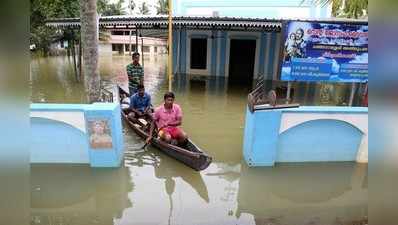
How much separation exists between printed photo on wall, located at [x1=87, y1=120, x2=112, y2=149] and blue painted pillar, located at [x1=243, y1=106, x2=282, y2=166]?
2534mm

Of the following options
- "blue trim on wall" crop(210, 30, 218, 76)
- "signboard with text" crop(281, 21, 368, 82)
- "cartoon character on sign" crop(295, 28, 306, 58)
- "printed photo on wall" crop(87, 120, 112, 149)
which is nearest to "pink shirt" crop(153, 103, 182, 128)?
"printed photo on wall" crop(87, 120, 112, 149)

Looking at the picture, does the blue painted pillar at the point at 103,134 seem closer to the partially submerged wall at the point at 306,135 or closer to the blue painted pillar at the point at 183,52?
the partially submerged wall at the point at 306,135

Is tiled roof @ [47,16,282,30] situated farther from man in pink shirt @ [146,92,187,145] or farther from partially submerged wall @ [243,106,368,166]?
man in pink shirt @ [146,92,187,145]

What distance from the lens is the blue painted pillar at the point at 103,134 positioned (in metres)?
5.94

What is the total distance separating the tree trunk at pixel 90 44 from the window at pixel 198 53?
35.4ft

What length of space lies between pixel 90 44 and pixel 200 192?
11.4 ft

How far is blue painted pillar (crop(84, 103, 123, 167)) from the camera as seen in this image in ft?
19.5

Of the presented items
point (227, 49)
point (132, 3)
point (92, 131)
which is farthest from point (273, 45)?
point (132, 3)

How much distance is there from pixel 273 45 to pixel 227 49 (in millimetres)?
2160

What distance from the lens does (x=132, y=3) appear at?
53219 mm

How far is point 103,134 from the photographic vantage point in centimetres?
605

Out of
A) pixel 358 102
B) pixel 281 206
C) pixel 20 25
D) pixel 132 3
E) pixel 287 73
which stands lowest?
pixel 281 206

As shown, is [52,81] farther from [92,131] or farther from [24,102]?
[24,102]

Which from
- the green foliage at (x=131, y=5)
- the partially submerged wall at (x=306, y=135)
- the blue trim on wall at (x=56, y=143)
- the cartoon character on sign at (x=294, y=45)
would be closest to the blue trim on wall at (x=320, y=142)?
the partially submerged wall at (x=306, y=135)
